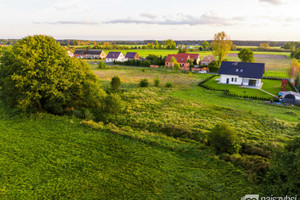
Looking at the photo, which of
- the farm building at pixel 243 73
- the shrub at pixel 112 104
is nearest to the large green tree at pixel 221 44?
the farm building at pixel 243 73

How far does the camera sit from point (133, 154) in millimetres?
14445

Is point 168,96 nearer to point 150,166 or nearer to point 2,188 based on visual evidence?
point 150,166

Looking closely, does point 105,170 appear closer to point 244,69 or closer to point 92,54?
point 244,69

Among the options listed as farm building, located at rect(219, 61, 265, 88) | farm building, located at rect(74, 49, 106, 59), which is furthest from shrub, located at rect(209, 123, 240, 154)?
farm building, located at rect(74, 49, 106, 59)

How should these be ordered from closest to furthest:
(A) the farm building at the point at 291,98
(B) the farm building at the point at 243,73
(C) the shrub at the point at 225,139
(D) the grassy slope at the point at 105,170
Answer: (D) the grassy slope at the point at 105,170
(C) the shrub at the point at 225,139
(A) the farm building at the point at 291,98
(B) the farm building at the point at 243,73

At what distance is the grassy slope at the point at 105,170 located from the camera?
1088cm

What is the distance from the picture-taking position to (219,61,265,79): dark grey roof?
124 ft

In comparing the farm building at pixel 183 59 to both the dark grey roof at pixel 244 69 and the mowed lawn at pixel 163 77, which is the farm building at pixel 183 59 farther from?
the dark grey roof at pixel 244 69

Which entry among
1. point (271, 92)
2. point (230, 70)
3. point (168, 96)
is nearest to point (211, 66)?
point (230, 70)

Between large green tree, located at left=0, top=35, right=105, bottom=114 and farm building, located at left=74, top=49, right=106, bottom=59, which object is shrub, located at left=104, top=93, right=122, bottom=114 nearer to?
large green tree, located at left=0, top=35, right=105, bottom=114

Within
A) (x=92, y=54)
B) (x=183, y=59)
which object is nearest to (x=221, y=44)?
(x=183, y=59)

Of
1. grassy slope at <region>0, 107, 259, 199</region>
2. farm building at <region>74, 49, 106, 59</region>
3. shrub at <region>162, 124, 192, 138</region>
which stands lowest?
grassy slope at <region>0, 107, 259, 199</region>

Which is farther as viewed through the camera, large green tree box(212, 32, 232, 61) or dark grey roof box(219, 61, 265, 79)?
large green tree box(212, 32, 232, 61)

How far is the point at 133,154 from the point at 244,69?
34457mm
